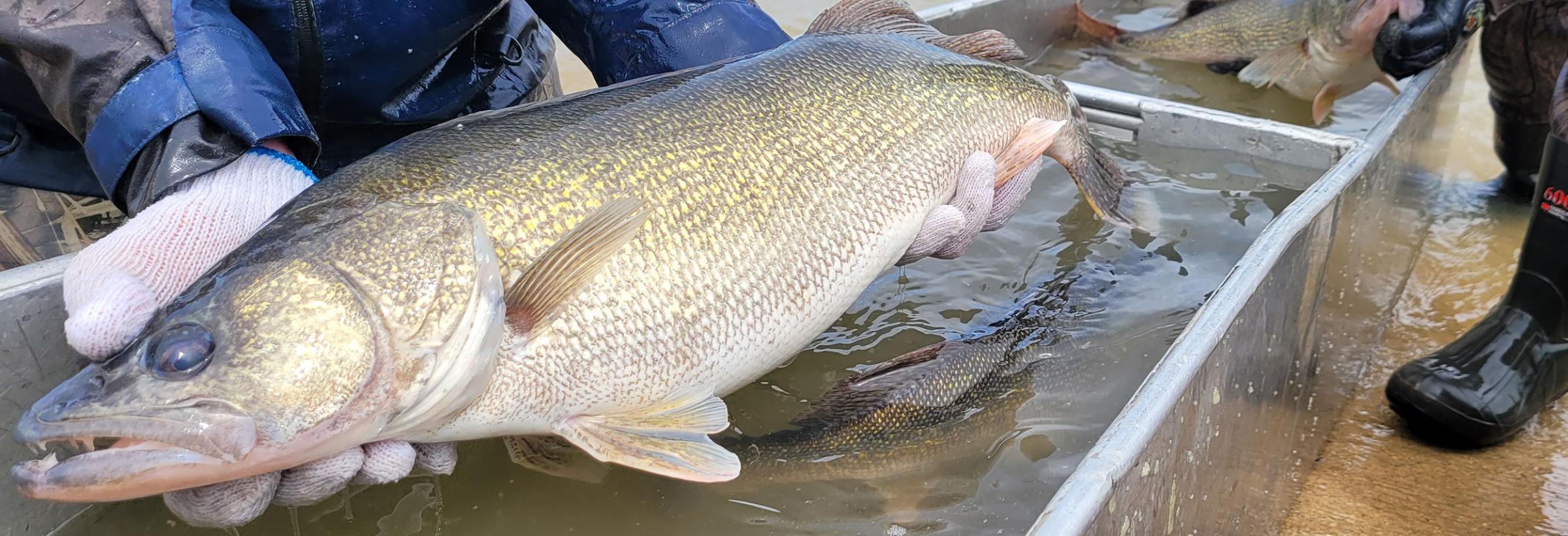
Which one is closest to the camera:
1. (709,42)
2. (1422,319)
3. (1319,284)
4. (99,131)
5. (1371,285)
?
(99,131)

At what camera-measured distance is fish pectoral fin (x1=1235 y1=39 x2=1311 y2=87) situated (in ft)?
13.5

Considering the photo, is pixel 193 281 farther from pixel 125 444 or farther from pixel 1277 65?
pixel 1277 65

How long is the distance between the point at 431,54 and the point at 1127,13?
4247 mm

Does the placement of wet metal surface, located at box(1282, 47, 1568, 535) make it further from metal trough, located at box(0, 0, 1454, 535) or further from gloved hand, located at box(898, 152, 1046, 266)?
gloved hand, located at box(898, 152, 1046, 266)

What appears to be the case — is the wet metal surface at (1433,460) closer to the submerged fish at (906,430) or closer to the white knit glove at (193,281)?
the submerged fish at (906,430)

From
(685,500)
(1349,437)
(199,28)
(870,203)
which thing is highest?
(199,28)

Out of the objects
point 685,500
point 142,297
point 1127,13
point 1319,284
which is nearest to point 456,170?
point 142,297

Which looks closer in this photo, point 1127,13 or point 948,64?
point 948,64

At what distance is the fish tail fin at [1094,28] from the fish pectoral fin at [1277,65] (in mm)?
593

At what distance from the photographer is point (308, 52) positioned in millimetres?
2281

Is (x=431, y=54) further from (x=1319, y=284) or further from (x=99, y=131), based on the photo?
(x=1319, y=284)

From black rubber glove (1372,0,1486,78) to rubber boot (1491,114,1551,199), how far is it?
60 centimetres

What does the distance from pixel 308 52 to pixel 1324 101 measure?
368 cm

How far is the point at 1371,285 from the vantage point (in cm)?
286
